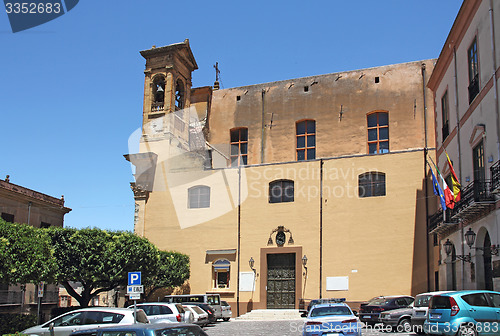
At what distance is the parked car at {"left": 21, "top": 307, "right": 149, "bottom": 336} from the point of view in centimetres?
1579

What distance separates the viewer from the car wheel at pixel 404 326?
20.6 metres

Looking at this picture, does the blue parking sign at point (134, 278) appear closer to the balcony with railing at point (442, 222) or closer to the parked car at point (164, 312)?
the parked car at point (164, 312)

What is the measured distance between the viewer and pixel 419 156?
105 feet

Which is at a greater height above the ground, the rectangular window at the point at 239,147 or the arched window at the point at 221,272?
the rectangular window at the point at 239,147

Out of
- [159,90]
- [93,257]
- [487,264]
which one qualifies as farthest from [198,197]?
[487,264]

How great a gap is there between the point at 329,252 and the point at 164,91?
17.2m

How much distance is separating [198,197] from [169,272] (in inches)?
247

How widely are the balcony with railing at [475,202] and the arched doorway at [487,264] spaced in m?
0.99

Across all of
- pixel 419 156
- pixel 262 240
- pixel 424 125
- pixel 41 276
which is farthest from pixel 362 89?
pixel 41 276

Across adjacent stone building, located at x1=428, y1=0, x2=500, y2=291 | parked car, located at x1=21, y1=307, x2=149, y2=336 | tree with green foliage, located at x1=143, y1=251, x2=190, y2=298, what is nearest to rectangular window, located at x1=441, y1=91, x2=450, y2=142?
adjacent stone building, located at x1=428, y1=0, x2=500, y2=291

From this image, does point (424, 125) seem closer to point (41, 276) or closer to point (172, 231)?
point (172, 231)

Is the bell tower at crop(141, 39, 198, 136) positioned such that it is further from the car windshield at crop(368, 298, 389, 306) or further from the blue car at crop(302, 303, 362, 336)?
the blue car at crop(302, 303, 362, 336)

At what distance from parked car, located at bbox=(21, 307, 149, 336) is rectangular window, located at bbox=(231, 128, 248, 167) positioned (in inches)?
960

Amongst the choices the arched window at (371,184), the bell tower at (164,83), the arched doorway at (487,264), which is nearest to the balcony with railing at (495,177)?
the arched doorway at (487,264)
